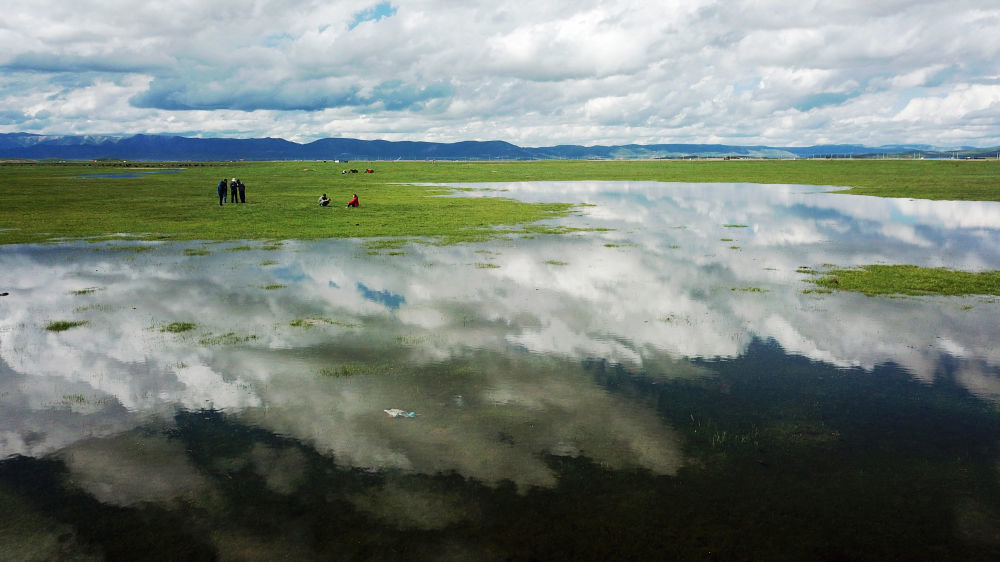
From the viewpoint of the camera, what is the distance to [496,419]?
1187 cm

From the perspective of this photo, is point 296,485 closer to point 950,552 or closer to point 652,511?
point 652,511

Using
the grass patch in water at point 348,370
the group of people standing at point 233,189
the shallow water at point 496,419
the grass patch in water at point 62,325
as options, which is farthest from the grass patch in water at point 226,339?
the group of people standing at point 233,189

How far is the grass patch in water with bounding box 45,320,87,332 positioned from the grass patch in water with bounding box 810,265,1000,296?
83.2 feet

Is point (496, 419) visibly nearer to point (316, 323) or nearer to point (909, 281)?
point (316, 323)

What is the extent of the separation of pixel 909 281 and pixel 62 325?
29518 mm

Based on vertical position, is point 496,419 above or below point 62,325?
below

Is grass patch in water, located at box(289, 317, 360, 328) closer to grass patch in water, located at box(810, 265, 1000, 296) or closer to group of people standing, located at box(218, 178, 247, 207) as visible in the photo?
grass patch in water, located at box(810, 265, 1000, 296)

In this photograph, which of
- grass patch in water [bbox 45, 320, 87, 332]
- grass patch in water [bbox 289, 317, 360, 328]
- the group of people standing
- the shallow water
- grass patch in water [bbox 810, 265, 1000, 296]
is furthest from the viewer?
the group of people standing

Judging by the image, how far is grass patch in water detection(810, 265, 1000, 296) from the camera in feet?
73.3

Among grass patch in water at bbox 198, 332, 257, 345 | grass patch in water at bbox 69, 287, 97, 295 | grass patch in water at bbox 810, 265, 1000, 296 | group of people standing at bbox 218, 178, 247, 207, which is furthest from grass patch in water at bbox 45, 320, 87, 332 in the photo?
group of people standing at bbox 218, 178, 247, 207

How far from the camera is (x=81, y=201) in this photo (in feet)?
205

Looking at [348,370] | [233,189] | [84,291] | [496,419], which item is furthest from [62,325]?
[233,189]

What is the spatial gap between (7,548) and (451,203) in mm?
53980

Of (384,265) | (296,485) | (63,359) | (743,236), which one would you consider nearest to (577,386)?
(296,485)
